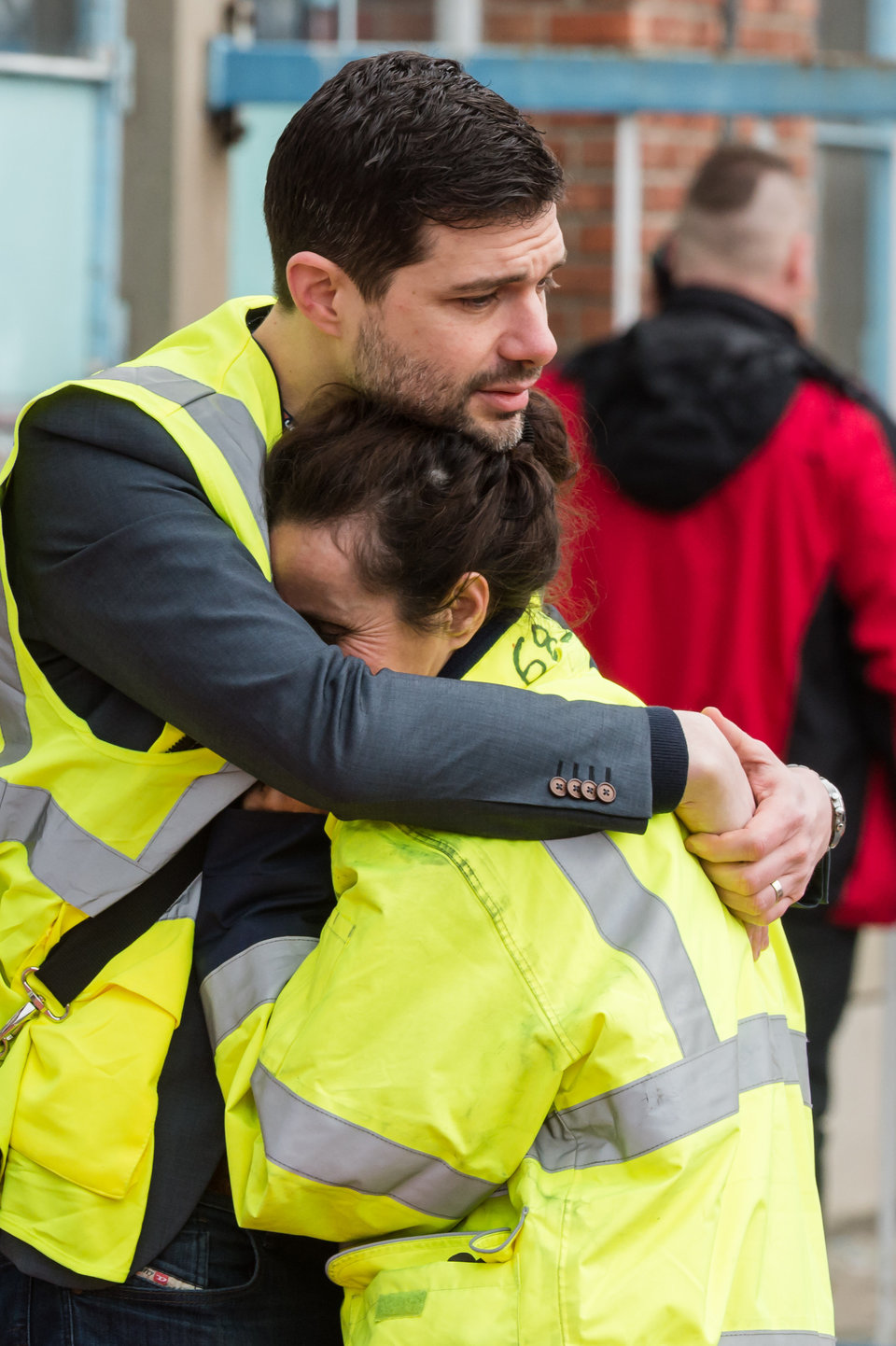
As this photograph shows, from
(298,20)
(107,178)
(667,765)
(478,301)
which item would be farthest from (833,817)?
(298,20)

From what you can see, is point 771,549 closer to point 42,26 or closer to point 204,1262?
point 42,26

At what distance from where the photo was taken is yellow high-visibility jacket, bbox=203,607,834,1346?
4.58ft

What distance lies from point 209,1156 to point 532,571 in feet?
2.22

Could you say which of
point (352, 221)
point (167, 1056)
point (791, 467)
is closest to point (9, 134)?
point (791, 467)

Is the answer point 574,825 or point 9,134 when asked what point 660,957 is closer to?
point 574,825

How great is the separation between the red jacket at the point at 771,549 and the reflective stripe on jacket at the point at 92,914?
1.63 metres

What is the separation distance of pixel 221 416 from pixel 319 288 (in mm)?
217

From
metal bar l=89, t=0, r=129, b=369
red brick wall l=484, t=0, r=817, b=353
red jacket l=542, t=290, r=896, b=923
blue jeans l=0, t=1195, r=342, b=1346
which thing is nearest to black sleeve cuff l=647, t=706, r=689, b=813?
blue jeans l=0, t=1195, r=342, b=1346

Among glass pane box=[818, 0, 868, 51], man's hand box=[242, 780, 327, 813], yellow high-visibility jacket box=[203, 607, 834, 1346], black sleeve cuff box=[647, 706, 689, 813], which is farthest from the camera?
glass pane box=[818, 0, 868, 51]

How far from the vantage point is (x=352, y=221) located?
1.71 meters

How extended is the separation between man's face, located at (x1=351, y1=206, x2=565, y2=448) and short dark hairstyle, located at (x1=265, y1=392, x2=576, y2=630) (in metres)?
0.03

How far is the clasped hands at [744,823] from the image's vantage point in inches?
62.1

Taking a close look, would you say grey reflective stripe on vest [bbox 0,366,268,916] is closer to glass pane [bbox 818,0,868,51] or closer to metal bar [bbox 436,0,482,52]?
metal bar [bbox 436,0,482,52]

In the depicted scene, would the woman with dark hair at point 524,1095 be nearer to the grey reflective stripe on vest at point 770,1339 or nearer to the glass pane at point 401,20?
the grey reflective stripe on vest at point 770,1339
